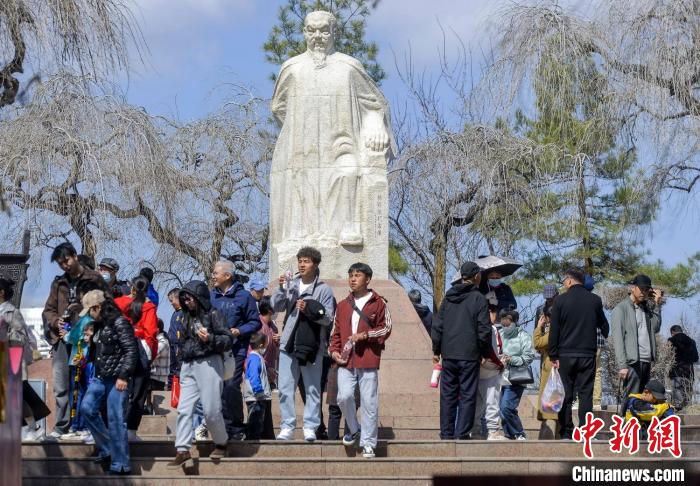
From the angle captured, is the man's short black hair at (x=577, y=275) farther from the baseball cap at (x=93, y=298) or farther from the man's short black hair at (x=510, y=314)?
the baseball cap at (x=93, y=298)

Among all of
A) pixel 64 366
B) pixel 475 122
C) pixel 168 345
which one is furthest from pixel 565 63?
pixel 64 366

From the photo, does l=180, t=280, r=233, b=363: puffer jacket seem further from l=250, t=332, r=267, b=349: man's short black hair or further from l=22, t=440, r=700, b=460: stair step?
l=250, t=332, r=267, b=349: man's short black hair

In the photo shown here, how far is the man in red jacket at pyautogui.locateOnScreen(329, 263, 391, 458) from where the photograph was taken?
14.0 m

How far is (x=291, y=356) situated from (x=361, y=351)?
→ 2.33 feet

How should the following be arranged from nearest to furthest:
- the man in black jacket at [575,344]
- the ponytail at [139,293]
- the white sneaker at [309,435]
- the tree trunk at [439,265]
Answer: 1. the white sneaker at [309,435]
2. the man in black jacket at [575,344]
3. the ponytail at [139,293]
4. the tree trunk at [439,265]

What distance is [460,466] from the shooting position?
1373 cm

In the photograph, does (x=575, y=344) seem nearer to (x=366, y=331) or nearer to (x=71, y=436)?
(x=366, y=331)

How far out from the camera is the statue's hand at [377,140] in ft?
60.4

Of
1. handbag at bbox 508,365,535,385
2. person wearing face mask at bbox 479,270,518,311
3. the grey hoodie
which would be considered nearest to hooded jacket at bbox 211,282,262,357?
the grey hoodie

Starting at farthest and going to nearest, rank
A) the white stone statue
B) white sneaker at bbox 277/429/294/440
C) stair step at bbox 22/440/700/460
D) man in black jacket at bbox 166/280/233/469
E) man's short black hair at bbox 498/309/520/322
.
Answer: the white stone statue < man's short black hair at bbox 498/309/520/322 < white sneaker at bbox 277/429/294/440 < stair step at bbox 22/440/700/460 < man in black jacket at bbox 166/280/233/469

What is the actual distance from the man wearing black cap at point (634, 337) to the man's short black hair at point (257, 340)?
3.29 m

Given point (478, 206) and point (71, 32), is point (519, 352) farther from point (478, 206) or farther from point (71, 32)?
point (478, 206)

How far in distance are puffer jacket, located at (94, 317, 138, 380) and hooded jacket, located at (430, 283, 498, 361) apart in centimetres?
270

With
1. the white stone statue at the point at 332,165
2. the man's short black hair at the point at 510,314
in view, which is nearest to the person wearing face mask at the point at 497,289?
the man's short black hair at the point at 510,314
